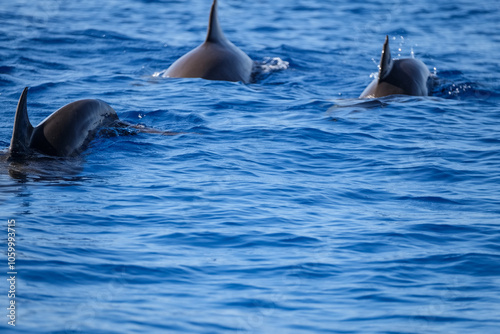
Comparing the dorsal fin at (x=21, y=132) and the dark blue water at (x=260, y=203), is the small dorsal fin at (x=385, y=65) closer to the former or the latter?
the dark blue water at (x=260, y=203)

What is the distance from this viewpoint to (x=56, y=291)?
7113mm

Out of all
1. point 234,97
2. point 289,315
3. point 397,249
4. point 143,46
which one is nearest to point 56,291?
point 289,315

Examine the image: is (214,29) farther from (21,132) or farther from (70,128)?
(21,132)

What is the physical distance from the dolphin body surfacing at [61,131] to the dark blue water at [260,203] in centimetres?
24

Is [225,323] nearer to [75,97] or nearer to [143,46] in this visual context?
[75,97]

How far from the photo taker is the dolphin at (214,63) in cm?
1650

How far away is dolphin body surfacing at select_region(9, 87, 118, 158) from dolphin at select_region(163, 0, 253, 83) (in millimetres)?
4760

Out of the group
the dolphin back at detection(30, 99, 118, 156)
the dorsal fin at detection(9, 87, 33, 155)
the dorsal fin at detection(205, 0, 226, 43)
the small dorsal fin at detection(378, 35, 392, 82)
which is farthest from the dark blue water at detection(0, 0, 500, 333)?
the dorsal fin at detection(205, 0, 226, 43)

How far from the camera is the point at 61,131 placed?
11.1m

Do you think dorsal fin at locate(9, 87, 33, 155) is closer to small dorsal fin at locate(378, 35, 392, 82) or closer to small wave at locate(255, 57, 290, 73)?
small dorsal fin at locate(378, 35, 392, 82)

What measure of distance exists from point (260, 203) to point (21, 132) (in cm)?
338

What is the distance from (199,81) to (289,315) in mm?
9958

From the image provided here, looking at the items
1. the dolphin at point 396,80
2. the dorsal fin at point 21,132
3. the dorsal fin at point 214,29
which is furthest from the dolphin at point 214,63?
the dorsal fin at point 21,132

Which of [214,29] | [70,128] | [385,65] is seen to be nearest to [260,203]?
[70,128]
